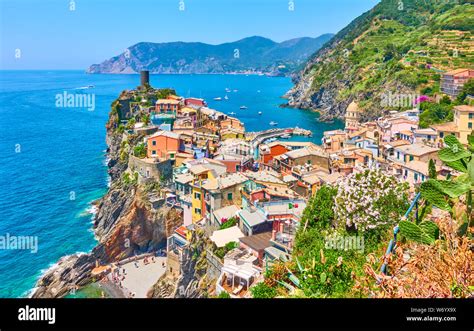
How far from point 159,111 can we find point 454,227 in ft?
126

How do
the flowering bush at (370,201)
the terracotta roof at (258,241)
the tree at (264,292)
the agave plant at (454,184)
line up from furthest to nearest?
the terracotta roof at (258,241), the flowering bush at (370,201), the tree at (264,292), the agave plant at (454,184)

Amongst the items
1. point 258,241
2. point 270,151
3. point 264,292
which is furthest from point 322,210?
point 270,151

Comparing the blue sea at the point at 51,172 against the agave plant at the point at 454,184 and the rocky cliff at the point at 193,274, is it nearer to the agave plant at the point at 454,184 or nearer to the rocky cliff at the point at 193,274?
the rocky cliff at the point at 193,274

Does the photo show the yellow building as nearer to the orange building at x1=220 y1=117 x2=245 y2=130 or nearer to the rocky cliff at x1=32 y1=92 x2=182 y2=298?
the rocky cliff at x1=32 y1=92 x2=182 y2=298

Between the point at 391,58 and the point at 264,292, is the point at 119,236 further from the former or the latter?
the point at 391,58

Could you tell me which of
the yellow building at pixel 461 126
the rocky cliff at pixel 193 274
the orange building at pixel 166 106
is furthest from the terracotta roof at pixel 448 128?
the orange building at pixel 166 106

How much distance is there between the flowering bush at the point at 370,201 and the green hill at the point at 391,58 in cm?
Result: 4159

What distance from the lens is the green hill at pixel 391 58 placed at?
54156mm

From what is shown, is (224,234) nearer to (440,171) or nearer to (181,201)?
(181,201)

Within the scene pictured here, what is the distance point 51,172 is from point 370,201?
35710 mm

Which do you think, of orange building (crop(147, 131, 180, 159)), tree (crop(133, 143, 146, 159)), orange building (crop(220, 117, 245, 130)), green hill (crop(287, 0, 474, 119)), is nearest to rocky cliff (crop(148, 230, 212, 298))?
orange building (crop(147, 131, 180, 159))

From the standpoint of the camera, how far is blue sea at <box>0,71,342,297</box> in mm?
25062
